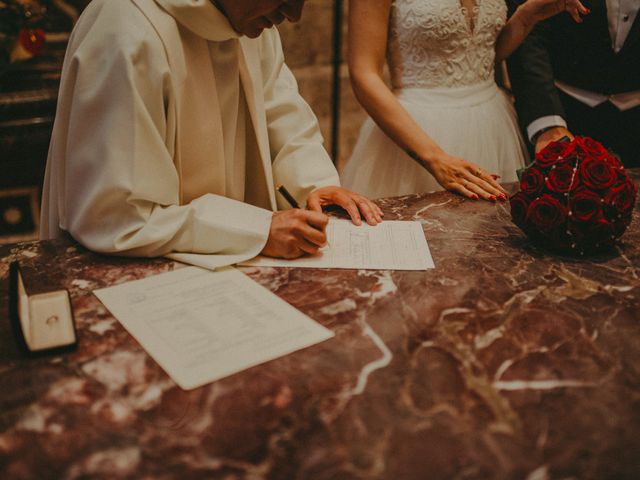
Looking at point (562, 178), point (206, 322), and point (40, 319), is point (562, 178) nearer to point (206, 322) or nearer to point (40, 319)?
point (206, 322)

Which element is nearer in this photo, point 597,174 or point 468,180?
point 597,174

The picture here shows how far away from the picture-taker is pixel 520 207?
1458 millimetres

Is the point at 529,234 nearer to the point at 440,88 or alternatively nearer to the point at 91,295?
the point at 91,295

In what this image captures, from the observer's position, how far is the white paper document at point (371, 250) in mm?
1367

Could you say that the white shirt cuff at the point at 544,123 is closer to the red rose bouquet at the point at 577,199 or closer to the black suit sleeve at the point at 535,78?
the black suit sleeve at the point at 535,78

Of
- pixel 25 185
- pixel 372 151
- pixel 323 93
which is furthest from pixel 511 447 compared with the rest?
pixel 323 93

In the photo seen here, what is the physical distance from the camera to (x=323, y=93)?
Result: 14.1 ft

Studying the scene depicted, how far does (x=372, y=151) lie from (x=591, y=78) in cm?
97

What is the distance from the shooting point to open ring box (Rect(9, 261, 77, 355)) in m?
0.98

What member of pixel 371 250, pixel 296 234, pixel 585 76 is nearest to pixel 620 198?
pixel 371 250

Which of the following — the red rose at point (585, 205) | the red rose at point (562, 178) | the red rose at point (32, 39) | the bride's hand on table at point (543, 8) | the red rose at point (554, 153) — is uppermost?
the bride's hand on table at point (543, 8)

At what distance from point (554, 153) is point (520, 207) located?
151mm

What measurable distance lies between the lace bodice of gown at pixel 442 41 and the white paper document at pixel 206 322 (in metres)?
1.46

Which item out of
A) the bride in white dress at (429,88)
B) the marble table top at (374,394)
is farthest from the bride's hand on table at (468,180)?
the marble table top at (374,394)
